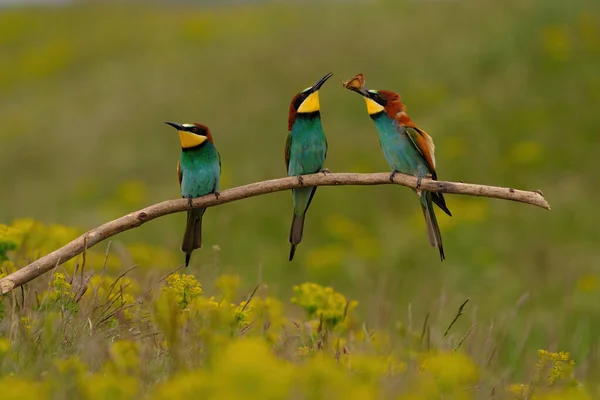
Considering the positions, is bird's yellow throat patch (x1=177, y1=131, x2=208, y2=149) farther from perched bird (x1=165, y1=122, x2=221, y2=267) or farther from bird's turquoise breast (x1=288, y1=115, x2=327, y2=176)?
bird's turquoise breast (x1=288, y1=115, x2=327, y2=176)

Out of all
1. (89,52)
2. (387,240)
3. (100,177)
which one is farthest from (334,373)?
(89,52)

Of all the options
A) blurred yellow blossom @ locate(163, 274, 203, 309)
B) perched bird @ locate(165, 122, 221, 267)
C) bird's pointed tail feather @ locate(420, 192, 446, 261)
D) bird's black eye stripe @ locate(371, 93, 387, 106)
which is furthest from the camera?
perched bird @ locate(165, 122, 221, 267)

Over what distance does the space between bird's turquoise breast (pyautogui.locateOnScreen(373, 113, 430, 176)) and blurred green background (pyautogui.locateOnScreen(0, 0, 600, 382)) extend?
68 centimetres

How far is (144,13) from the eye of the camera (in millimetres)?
21312

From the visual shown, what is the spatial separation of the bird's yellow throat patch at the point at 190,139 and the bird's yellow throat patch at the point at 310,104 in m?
0.54

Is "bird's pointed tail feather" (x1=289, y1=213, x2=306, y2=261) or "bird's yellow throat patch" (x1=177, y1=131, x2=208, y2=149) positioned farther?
"bird's yellow throat patch" (x1=177, y1=131, x2=208, y2=149)

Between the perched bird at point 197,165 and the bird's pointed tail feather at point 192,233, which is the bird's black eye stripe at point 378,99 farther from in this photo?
the bird's pointed tail feather at point 192,233

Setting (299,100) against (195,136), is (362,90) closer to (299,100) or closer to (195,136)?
(299,100)

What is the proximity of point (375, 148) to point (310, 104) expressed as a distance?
536 centimetres

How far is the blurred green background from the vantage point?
6.90 metres

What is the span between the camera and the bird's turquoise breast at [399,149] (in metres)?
3.54

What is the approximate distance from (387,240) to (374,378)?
567 cm

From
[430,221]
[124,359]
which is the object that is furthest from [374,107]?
[124,359]

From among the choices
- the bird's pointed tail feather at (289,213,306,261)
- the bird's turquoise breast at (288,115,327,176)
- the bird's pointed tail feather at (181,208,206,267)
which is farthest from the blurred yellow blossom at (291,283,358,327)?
the bird's turquoise breast at (288,115,327,176)
